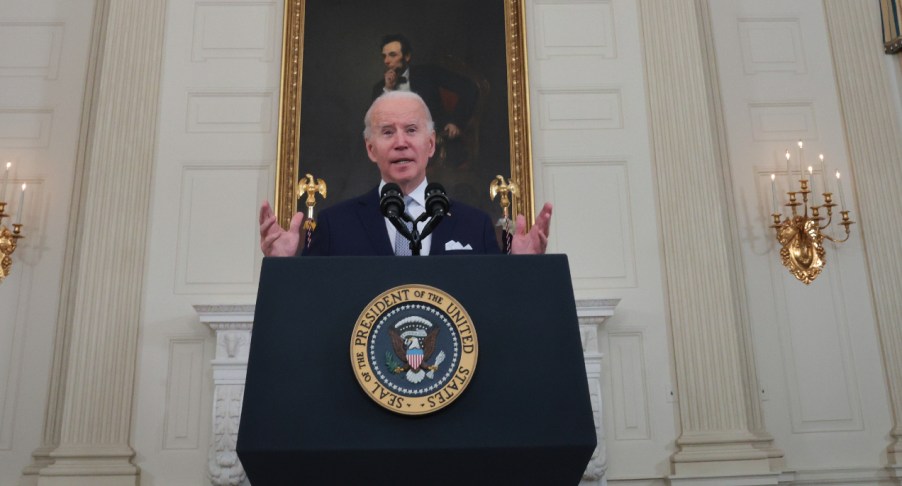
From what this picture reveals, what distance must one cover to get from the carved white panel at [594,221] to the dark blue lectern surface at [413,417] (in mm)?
3271

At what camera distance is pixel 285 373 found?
1.70 m

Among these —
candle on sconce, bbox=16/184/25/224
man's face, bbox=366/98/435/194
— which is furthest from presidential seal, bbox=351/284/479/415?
candle on sconce, bbox=16/184/25/224

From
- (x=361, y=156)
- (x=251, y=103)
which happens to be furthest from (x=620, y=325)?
(x=251, y=103)

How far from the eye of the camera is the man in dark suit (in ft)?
9.42

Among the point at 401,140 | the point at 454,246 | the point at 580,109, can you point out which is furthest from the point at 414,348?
the point at 580,109

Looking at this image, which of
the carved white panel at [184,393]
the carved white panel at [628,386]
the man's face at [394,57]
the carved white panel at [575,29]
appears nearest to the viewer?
the carved white panel at [184,393]

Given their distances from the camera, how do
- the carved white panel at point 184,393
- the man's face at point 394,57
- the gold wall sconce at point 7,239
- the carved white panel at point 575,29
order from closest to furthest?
1. the carved white panel at point 184,393
2. the gold wall sconce at point 7,239
3. the man's face at point 394,57
4. the carved white panel at point 575,29

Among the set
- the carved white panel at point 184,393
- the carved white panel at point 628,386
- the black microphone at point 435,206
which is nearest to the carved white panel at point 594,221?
the carved white panel at point 628,386

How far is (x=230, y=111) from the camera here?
17.2 ft

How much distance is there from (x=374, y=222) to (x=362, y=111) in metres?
2.33

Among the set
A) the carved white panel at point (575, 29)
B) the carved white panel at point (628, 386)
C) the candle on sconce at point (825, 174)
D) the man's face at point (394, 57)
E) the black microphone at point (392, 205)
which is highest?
the carved white panel at point (575, 29)

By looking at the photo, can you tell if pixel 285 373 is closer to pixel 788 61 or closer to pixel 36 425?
pixel 36 425

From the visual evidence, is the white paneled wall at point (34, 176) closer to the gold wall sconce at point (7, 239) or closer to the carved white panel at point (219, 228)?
the gold wall sconce at point (7, 239)

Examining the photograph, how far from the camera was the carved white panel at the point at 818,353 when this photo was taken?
16.2 feet
